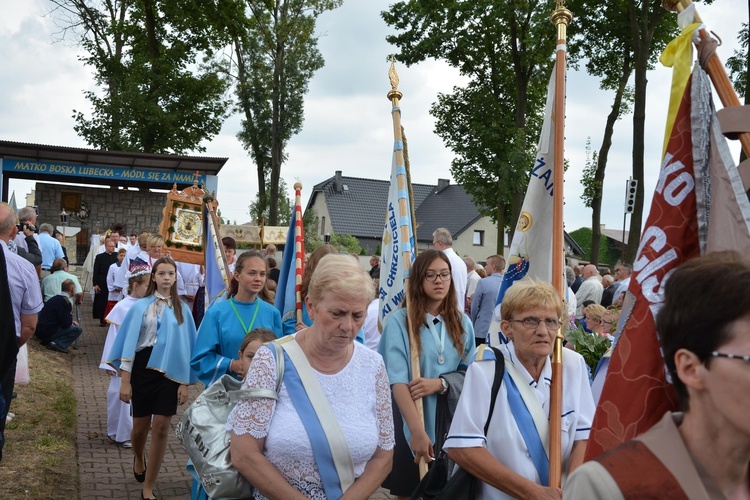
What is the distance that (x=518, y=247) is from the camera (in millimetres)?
4211

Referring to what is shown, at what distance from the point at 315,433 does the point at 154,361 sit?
12.1ft

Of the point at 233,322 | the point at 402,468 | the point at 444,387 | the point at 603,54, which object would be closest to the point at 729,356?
the point at 444,387

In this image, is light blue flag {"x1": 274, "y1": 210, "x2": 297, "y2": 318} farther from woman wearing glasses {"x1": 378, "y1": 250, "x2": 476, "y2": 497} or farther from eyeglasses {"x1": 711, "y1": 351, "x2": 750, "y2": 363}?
eyeglasses {"x1": 711, "y1": 351, "x2": 750, "y2": 363}

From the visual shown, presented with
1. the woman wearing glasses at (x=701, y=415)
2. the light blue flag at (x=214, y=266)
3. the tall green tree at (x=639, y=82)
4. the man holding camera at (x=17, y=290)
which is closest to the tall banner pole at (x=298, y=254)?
the light blue flag at (x=214, y=266)

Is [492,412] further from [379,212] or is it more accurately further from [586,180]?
Result: [379,212]

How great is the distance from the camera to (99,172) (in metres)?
28.4

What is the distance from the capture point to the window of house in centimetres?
6450

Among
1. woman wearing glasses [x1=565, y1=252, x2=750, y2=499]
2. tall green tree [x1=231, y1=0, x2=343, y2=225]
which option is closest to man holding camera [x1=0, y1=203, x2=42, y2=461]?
woman wearing glasses [x1=565, y1=252, x2=750, y2=499]

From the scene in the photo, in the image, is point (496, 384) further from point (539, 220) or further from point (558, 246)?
point (539, 220)

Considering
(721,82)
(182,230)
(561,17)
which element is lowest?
(182,230)

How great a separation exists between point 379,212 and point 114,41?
122ft

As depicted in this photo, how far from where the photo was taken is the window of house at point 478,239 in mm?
64500

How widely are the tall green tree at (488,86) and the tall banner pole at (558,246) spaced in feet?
71.3

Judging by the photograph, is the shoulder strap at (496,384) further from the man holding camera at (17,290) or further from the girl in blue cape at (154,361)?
the man holding camera at (17,290)
